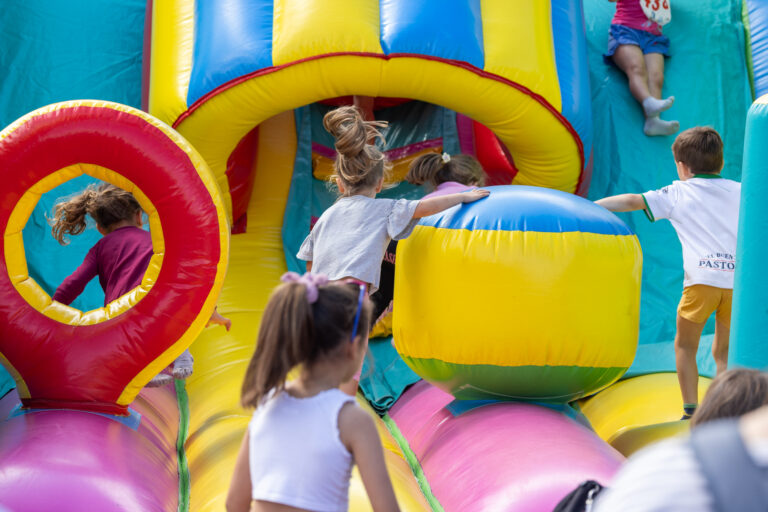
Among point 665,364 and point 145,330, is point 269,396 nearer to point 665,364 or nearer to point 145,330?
point 145,330

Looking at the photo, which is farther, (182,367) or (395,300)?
(182,367)

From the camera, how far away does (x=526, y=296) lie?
239 cm

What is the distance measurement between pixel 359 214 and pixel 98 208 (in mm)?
882

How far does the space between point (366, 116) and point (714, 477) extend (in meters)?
3.61

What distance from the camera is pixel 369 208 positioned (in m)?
2.64

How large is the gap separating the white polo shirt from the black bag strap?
6.71ft

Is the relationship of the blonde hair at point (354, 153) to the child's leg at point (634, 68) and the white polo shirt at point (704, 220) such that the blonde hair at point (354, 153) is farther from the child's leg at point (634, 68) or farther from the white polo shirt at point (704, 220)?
the child's leg at point (634, 68)

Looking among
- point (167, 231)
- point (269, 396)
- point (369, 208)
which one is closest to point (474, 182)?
point (369, 208)

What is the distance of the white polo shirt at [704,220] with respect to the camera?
2.81 meters

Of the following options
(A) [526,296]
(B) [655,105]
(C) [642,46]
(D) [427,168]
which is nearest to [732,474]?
(A) [526,296]

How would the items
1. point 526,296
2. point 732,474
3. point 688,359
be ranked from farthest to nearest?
point 688,359
point 526,296
point 732,474

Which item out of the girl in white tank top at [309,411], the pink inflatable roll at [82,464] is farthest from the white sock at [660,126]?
the girl in white tank top at [309,411]

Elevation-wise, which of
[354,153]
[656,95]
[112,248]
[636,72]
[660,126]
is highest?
[636,72]

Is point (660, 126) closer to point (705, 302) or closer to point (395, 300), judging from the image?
point (705, 302)
